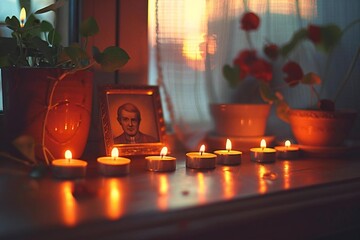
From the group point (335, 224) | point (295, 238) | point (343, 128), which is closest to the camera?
point (295, 238)

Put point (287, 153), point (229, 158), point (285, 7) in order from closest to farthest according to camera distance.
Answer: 1. point (229, 158)
2. point (287, 153)
3. point (285, 7)

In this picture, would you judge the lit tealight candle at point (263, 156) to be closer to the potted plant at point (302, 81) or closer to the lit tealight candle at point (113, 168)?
the potted plant at point (302, 81)

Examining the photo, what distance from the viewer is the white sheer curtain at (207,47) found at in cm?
125

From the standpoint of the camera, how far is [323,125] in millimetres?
1219

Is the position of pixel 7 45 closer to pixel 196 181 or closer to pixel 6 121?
pixel 6 121

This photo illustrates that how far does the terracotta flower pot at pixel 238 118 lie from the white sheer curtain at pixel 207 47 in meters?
0.05

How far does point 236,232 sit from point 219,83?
0.70 meters

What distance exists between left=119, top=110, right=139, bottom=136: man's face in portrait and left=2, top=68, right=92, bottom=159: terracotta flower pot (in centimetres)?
13

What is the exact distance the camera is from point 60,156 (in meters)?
1.00

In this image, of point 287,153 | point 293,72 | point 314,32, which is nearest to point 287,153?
point 287,153

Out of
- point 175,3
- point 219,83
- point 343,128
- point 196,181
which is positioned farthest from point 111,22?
point 343,128

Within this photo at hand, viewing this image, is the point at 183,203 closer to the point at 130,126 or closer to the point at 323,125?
the point at 130,126

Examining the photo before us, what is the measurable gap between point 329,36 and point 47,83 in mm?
810

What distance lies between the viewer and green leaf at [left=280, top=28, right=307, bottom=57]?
1.27 meters
